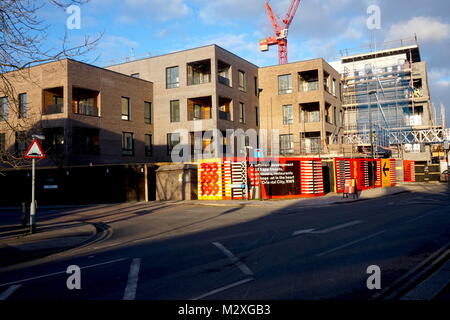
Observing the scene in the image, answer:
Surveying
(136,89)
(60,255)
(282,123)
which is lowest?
(60,255)

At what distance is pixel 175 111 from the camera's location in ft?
131

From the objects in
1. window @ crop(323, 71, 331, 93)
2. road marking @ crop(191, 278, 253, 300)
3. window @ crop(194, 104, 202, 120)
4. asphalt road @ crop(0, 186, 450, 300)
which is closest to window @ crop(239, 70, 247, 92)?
window @ crop(194, 104, 202, 120)

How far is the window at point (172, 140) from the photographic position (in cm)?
3947

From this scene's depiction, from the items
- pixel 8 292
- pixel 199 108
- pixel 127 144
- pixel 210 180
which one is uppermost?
pixel 199 108

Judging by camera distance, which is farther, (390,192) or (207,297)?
(390,192)

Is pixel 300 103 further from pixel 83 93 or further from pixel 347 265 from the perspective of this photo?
pixel 347 265

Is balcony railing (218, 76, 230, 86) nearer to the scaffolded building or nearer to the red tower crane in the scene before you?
the scaffolded building

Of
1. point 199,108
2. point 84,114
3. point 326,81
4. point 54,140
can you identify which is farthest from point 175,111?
point 326,81

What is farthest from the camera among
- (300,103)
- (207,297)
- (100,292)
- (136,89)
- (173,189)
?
(300,103)

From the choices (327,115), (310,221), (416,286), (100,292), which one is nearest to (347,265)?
(416,286)

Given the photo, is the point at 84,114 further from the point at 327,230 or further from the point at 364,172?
the point at 327,230

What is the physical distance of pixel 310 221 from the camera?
46.8 ft

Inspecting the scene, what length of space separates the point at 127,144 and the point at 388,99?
43.7 meters
